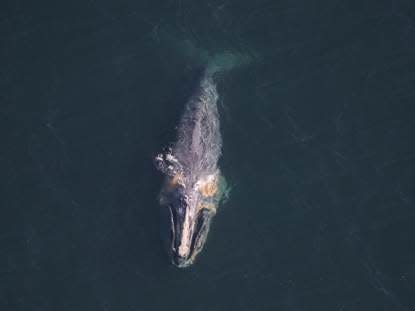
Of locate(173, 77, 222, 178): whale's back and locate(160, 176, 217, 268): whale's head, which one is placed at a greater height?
locate(173, 77, 222, 178): whale's back

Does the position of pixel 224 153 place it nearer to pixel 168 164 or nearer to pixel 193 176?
pixel 193 176

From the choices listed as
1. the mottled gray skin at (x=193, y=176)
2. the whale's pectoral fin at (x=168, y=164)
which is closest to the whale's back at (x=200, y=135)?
the mottled gray skin at (x=193, y=176)

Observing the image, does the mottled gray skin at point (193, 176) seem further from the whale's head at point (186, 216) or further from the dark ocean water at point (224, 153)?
the dark ocean water at point (224, 153)

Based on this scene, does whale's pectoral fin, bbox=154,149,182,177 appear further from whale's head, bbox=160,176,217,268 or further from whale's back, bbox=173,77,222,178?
whale's head, bbox=160,176,217,268

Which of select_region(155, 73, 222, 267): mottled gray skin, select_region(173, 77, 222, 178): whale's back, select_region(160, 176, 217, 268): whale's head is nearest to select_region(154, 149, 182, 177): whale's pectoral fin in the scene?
select_region(155, 73, 222, 267): mottled gray skin

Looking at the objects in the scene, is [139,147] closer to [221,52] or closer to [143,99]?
[143,99]

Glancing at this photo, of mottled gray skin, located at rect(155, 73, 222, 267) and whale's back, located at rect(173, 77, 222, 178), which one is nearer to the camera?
mottled gray skin, located at rect(155, 73, 222, 267)

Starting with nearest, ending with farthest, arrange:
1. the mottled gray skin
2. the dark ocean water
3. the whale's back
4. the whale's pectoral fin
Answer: the dark ocean water → the mottled gray skin → the whale's pectoral fin → the whale's back
